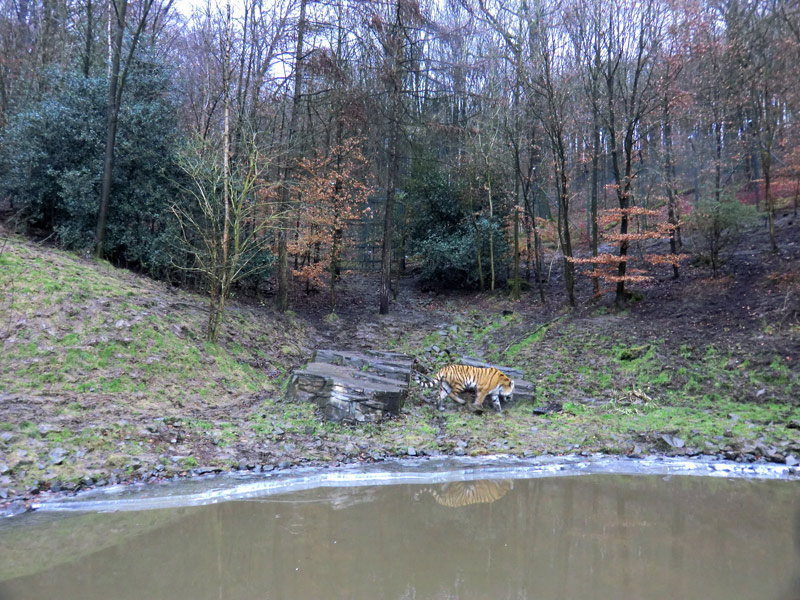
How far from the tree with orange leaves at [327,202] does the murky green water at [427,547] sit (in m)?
12.6

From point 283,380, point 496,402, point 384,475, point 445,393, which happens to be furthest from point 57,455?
point 496,402

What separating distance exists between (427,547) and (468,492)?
72.4 inches

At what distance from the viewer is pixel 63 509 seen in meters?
6.48

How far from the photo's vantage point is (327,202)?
1897 cm

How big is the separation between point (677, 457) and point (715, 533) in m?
3.02

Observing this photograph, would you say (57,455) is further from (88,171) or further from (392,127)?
(392,127)

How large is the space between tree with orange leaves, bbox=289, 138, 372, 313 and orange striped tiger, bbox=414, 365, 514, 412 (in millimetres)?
8598

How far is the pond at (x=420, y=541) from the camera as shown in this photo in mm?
5023

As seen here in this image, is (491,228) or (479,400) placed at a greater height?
(491,228)

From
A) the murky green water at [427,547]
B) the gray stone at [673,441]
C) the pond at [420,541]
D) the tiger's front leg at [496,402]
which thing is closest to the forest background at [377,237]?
the gray stone at [673,441]

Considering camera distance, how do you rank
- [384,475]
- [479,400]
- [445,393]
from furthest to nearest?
[445,393] → [479,400] → [384,475]

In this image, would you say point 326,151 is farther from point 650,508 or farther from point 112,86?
point 650,508

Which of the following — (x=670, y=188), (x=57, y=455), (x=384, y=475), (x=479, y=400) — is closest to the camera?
(x=57, y=455)

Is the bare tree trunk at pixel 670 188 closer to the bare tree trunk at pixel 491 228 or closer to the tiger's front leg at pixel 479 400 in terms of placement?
the bare tree trunk at pixel 491 228
